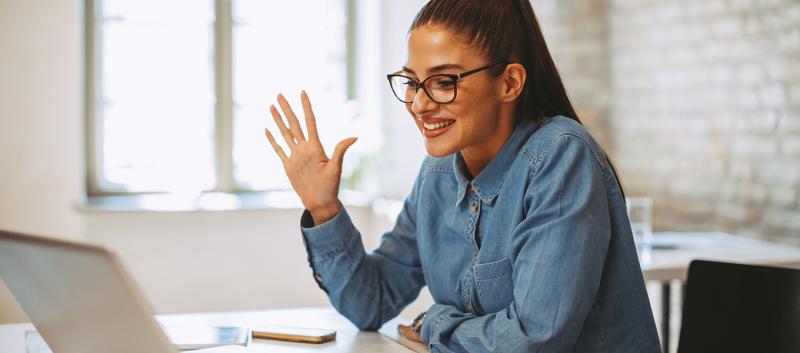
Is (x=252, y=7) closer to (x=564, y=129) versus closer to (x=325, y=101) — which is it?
(x=325, y=101)

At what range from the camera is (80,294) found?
3.51 feet

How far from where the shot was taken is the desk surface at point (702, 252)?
2.74 metres

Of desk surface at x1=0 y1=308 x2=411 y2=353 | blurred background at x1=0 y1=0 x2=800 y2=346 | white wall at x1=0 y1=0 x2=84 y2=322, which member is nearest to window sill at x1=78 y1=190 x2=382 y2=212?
blurred background at x1=0 y1=0 x2=800 y2=346

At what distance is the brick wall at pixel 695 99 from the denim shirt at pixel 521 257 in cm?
181

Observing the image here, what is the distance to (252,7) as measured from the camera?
4.86m

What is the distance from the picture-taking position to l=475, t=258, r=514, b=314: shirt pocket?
148 cm

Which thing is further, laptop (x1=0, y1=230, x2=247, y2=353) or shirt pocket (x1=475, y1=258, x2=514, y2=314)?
shirt pocket (x1=475, y1=258, x2=514, y2=314)

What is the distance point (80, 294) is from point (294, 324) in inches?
26.1

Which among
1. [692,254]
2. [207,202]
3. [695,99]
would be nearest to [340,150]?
[692,254]

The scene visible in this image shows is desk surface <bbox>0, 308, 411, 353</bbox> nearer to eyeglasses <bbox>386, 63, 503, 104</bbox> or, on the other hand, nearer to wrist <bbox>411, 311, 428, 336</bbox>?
wrist <bbox>411, 311, 428, 336</bbox>

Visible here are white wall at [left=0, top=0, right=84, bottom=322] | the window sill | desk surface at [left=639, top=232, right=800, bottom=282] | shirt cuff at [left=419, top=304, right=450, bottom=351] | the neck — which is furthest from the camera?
the window sill

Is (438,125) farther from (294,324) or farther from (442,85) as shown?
(294,324)

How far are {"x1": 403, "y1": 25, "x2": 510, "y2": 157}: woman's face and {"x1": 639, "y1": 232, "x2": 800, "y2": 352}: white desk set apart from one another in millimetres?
1283

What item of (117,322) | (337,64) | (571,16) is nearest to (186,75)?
(337,64)
